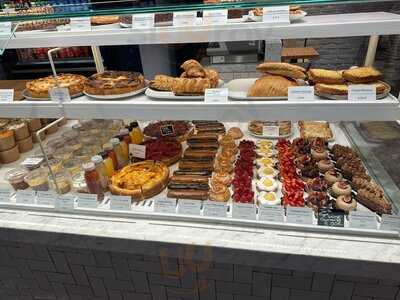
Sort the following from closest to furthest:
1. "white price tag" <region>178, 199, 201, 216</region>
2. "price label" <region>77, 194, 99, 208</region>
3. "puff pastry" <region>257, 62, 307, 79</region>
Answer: "puff pastry" <region>257, 62, 307, 79</region> → "white price tag" <region>178, 199, 201, 216</region> → "price label" <region>77, 194, 99, 208</region>

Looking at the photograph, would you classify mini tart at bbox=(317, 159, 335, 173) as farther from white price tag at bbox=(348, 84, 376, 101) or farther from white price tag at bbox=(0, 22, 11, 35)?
white price tag at bbox=(0, 22, 11, 35)

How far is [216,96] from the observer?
1304 millimetres

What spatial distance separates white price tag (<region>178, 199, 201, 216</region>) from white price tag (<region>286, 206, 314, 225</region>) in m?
0.44

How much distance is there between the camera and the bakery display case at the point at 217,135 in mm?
1240

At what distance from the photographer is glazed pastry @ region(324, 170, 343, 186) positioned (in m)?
1.65

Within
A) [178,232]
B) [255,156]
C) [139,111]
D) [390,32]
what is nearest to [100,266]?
[178,232]

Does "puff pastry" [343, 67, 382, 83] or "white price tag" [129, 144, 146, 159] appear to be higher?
"puff pastry" [343, 67, 382, 83]

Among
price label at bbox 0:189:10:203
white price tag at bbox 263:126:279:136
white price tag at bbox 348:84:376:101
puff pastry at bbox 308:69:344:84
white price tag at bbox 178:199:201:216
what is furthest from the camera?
white price tag at bbox 263:126:279:136

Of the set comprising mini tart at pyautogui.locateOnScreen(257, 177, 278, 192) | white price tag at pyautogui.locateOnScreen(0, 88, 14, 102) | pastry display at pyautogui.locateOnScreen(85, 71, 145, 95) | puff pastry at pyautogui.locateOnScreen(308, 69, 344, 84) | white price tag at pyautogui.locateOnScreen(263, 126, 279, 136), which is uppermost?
puff pastry at pyautogui.locateOnScreen(308, 69, 344, 84)

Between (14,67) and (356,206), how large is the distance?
563 cm

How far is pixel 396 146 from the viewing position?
1685 mm

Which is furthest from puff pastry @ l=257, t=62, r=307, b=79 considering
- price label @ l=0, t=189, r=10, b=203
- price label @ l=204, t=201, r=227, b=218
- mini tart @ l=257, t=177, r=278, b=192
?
price label @ l=0, t=189, r=10, b=203

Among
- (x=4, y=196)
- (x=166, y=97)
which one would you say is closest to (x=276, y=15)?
(x=166, y=97)

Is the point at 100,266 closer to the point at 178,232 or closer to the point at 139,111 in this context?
the point at 178,232
